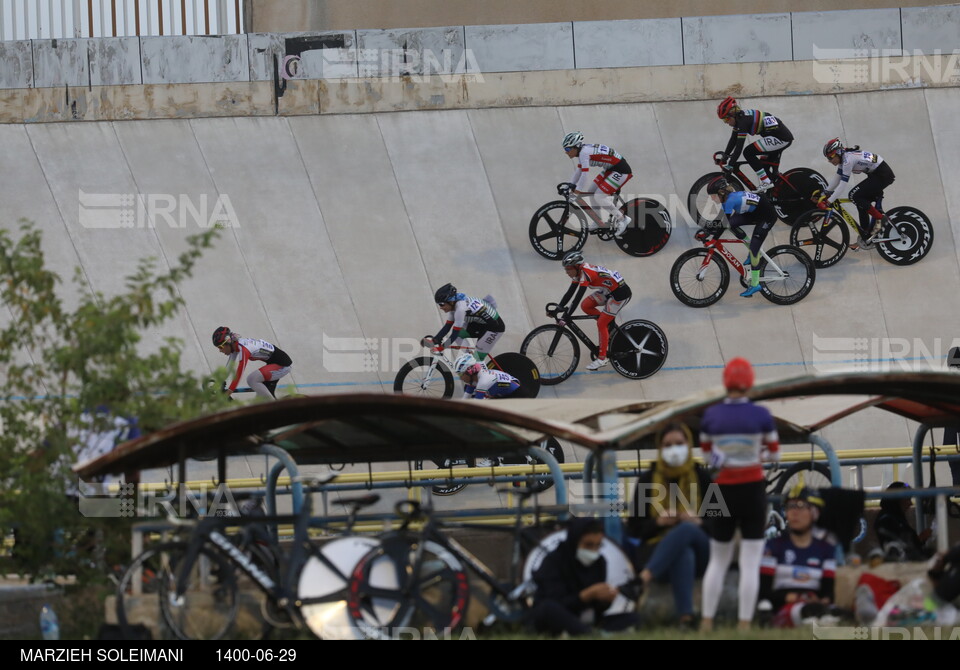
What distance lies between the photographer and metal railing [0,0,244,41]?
92.1ft

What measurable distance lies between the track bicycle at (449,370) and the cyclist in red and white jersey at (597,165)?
3.67 metres

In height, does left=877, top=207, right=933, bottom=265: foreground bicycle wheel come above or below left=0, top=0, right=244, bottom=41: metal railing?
below

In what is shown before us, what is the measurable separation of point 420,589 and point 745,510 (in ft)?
6.74

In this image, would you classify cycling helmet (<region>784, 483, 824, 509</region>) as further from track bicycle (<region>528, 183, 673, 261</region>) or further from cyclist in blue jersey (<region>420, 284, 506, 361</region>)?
track bicycle (<region>528, 183, 673, 261</region>)

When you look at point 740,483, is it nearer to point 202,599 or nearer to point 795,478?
point 202,599

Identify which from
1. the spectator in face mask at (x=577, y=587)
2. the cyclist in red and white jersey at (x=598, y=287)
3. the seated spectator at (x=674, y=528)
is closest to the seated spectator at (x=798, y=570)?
the seated spectator at (x=674, y=528)

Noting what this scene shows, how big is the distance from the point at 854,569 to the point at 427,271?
14444 millimetres

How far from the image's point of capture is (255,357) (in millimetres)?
17625

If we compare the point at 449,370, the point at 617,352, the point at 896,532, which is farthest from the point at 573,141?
the point at 896,532

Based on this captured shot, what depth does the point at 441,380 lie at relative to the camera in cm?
1934

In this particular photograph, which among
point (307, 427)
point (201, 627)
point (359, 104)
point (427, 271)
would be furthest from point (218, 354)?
point (201, 627)

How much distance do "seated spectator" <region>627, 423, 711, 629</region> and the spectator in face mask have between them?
11.6 inches

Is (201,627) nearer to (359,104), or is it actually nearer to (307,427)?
(307,427)

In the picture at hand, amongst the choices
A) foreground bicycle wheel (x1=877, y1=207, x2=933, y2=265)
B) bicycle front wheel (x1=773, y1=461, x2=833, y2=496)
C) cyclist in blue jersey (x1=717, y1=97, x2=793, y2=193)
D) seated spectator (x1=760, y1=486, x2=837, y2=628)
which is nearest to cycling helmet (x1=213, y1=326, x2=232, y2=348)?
bicycle front wheel (x1=773, y1=461, x2=833, y2=496)
